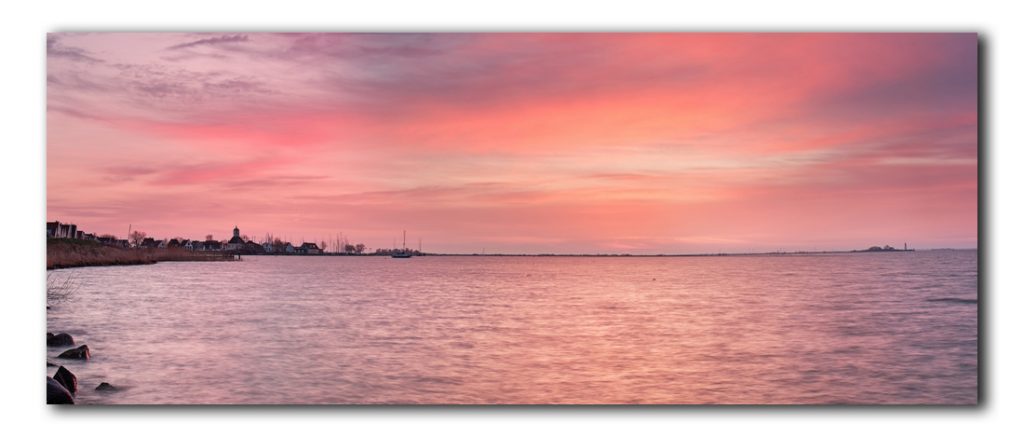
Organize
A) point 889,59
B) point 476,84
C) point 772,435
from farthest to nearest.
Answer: point 476,84, point 889,59, point 772,435

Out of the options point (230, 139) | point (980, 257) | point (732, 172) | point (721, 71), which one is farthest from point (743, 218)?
point (230, 139)

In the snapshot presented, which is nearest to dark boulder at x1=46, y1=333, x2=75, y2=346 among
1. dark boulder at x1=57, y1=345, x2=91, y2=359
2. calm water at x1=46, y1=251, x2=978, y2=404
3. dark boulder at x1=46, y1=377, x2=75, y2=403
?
calm water at x1=46, y1=251, x2=978, y2=404

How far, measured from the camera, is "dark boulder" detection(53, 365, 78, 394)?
21.4ft

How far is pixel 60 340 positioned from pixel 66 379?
2.87ft

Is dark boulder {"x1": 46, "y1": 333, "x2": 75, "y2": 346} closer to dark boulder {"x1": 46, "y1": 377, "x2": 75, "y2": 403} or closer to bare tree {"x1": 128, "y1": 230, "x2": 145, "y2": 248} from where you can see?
dark boulder {"x1": 46, "y1": 377, "x2": 75, "y2": 403}

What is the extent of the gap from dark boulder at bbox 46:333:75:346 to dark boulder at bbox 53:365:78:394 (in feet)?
2.31

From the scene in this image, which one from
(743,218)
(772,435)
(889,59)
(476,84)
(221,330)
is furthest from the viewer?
(221,330)

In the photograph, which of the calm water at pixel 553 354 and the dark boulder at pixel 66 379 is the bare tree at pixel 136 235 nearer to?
the calm water at pixel 553 354

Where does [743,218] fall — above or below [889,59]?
below

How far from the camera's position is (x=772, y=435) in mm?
Answer: 6234

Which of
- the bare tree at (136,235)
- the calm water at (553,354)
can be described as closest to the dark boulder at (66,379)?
the calm water at (553,354)

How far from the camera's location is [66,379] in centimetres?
654
